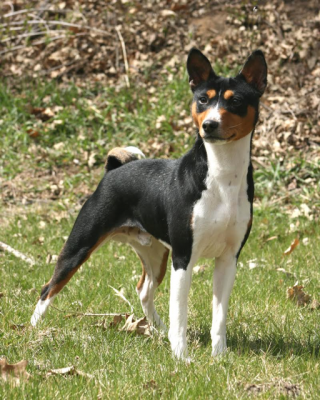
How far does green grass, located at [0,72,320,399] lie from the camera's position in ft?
12.1

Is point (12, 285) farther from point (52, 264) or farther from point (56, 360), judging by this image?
point (56, 360)

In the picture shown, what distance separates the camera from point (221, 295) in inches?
173

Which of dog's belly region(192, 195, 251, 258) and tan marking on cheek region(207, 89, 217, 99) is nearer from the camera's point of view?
tan marking on cheek region(207, 89, 217, 99)

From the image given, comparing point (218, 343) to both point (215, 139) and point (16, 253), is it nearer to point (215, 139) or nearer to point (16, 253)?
point (215, 139)

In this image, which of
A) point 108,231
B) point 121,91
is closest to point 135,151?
point 108,231

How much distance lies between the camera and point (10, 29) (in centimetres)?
1194

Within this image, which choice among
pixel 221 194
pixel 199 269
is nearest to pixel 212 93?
pixel 221 194

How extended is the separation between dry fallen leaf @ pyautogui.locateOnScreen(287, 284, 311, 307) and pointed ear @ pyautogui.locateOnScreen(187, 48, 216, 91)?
184 centimetres

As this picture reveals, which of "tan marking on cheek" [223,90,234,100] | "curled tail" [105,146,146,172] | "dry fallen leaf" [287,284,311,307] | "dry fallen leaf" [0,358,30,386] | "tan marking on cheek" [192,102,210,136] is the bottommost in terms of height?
"dry fallen leaf" [287,284,311,307]

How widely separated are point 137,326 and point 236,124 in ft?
5.19

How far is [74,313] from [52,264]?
1.55m

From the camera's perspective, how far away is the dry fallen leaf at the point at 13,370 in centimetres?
362

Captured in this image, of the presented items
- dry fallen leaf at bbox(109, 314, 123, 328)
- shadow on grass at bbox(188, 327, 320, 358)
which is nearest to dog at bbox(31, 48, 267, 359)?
shadow on grass at bbox(188, 327, 320, 358)

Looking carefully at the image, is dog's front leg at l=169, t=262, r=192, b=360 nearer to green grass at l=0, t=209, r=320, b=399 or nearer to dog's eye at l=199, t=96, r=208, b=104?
green grass at l=0, t=209, r=320, b=399
